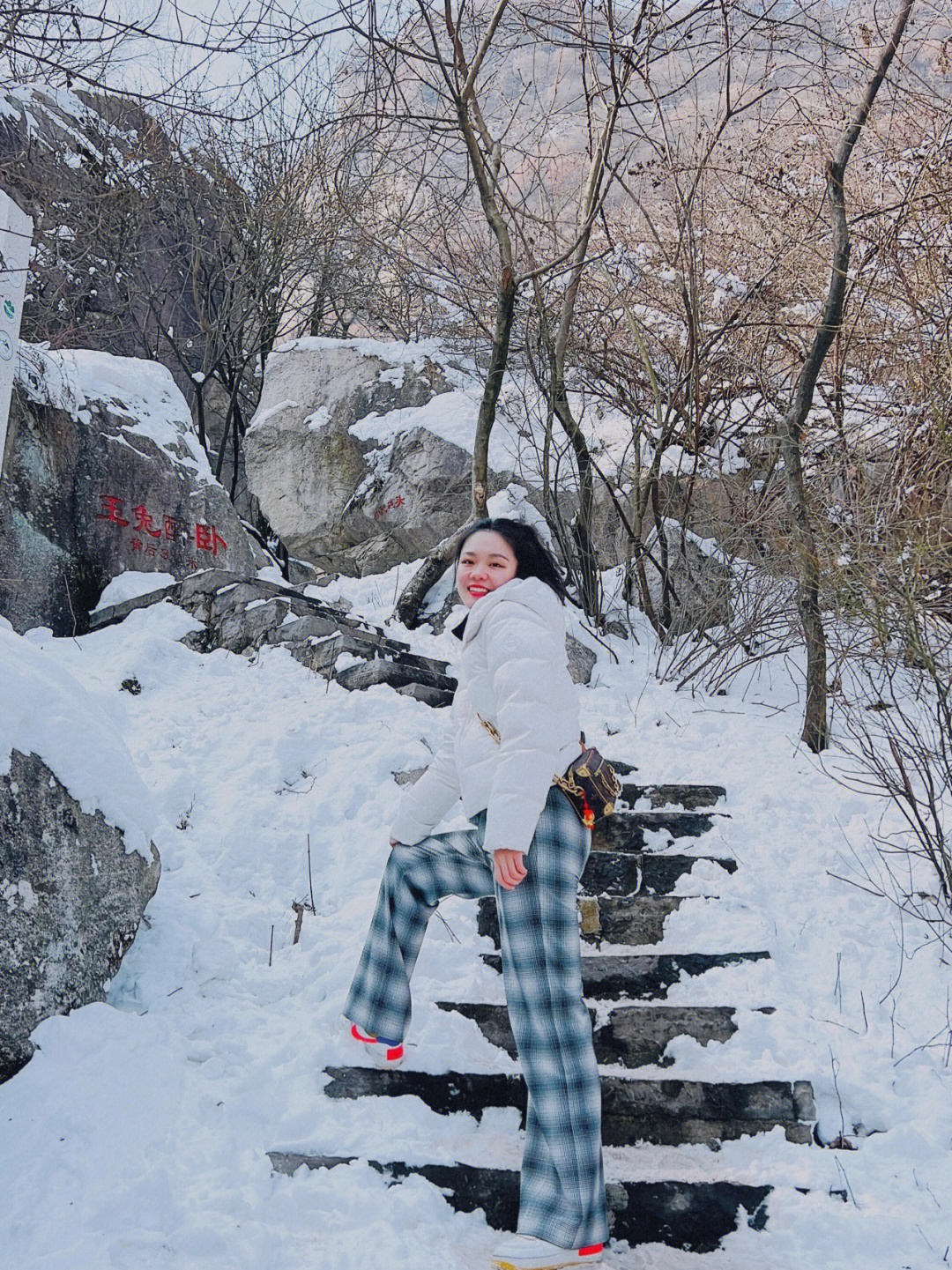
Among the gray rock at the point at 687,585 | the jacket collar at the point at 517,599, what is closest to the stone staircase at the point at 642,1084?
the jacket collar at the point at 517,599

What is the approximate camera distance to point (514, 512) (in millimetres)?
7828

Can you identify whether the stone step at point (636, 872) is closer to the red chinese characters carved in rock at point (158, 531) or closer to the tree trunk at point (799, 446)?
the tree trunk at point (799, 446)

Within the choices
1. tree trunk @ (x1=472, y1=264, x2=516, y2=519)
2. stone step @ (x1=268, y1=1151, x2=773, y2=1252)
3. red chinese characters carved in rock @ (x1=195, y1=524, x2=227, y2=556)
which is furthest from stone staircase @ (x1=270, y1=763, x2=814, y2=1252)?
red chinese characters carved in rock @ (x1=195, y1=524, x2=227, y2=556)

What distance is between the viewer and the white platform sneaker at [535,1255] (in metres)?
2.05

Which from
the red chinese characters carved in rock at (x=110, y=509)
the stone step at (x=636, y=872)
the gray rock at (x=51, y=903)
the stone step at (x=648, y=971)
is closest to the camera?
the gray rock at (x=51, y=903)

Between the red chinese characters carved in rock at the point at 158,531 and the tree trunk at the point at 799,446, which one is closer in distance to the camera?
the tree trunk at the point at 799,446

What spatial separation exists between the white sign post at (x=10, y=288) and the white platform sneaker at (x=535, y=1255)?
415 cm

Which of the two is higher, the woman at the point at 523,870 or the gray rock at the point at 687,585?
the gray rock at the point at 687,585

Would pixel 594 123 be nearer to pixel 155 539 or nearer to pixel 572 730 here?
pixel 155 539

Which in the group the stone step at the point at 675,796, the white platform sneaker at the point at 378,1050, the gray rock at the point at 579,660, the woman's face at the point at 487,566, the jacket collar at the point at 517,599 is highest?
the woman's face at the point at 487,566

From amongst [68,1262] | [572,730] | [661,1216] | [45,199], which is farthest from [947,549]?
[45,199]

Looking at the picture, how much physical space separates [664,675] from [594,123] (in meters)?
4.67

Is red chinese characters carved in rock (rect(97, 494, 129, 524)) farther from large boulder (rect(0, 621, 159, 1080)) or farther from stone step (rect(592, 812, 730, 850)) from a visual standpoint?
stone step (rect(592, 812, 730, 850))

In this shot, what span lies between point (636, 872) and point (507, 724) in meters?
1.86
